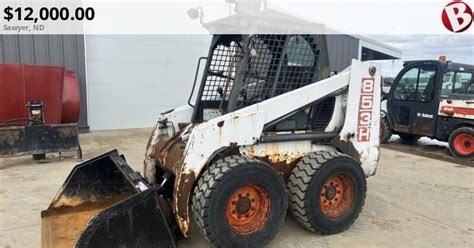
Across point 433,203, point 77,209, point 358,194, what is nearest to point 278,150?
point 358,194

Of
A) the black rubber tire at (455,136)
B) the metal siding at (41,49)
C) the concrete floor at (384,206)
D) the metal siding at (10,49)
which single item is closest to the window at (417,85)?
the black rubber tire at (455,136)

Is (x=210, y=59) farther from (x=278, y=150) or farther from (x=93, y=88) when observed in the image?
(x=93, y=88)

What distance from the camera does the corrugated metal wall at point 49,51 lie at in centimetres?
857

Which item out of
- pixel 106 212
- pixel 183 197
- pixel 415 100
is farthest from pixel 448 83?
pixel 106 212

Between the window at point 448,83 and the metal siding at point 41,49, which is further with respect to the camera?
the metal siding at point 41,49

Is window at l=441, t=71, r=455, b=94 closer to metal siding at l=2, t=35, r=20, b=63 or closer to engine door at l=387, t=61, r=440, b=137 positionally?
engine door at l=387, t=61, r=440, b=137

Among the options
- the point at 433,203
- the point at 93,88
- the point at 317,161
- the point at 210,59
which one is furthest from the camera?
the point at 93,88

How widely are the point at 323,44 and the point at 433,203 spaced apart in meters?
2.31

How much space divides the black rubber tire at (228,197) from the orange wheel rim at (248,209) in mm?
40

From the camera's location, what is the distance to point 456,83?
297 inches

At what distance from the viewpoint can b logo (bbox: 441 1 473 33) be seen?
8065 millimetres

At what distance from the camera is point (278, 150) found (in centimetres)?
323

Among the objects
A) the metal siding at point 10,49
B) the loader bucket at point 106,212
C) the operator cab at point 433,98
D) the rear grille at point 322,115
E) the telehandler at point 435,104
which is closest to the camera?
the loader bucket at point 106,212

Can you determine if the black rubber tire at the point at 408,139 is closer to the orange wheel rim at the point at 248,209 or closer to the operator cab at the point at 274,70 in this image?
the operator cab at the point at 274,70
